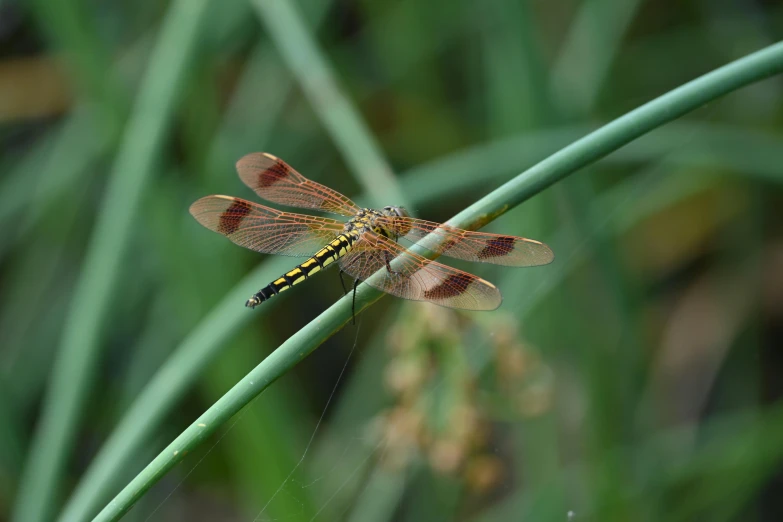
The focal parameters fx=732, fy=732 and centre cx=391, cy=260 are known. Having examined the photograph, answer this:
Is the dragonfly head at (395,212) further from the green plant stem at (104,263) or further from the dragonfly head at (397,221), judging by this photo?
the green plant stem at (104,263)

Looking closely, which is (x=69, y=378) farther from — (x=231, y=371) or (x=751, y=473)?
(x=751, y=473)

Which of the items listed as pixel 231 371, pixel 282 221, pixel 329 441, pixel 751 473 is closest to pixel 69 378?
pixel 231 371

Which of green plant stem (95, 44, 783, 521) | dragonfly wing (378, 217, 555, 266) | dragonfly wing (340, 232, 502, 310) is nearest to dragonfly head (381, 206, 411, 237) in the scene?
dragonfly wing (378, 217, 555, 266)

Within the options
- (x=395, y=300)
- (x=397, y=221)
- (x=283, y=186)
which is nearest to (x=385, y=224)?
(x=397, y=221)

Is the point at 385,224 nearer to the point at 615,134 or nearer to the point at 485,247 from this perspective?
the point at 485,247

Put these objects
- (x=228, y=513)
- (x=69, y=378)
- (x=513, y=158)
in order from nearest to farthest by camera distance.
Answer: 1. (x=69, y=378)
2. (x=513, y=158)
3. (x=228, y=513)

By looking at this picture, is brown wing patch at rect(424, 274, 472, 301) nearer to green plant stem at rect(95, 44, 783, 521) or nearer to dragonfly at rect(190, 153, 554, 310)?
dragonfly at rect(190, 153, 554, 310)
